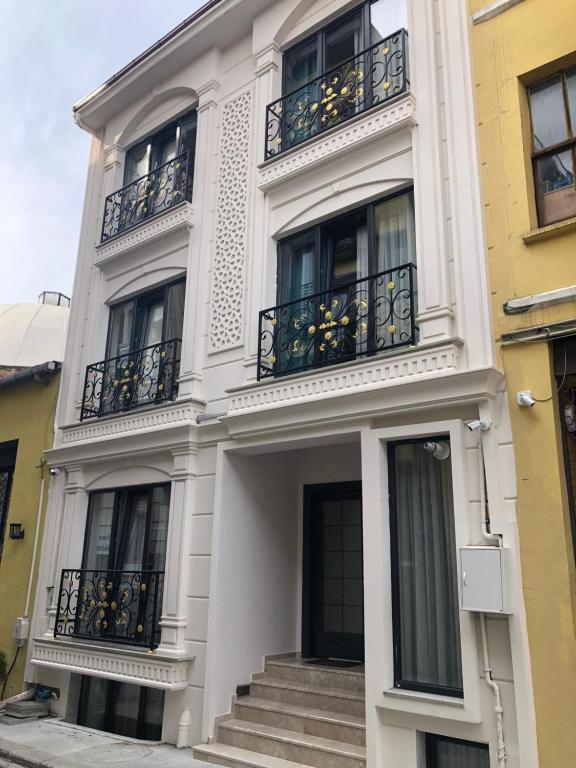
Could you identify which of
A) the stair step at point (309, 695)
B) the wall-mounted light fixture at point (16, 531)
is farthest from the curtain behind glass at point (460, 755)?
the wall-mounted light fixture at point (16, 531)

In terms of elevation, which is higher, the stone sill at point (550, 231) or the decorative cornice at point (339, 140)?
the decorative cornice at point (339, 140)

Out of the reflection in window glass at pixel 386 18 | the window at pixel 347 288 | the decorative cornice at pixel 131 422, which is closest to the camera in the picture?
the window at pixel 347 288

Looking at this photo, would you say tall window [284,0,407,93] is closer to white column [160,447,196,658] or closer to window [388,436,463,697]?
window [388,436,463,697]

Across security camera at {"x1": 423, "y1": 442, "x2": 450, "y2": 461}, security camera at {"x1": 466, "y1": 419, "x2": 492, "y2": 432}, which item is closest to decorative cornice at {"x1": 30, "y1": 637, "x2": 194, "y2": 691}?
security camera at {"x1": 423, "y1": 442, "x2": 450, "y2": 461}

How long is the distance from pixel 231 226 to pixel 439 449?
4557 millimetres

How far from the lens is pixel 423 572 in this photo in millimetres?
5801

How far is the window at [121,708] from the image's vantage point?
788cm

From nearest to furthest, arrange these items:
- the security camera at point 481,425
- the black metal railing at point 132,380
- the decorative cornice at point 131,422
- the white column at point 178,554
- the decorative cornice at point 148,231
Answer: the security camera at point 481,425, the white column at point 178,554, the decorative cornice at point 131,422, the black metal railing at point 132,380, the decorative cornice at point 148,231

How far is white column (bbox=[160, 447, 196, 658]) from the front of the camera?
7.41m

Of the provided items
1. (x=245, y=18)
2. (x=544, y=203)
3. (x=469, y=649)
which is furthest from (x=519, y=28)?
(x=469, y=649)

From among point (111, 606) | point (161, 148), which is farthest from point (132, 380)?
point (161, 148)

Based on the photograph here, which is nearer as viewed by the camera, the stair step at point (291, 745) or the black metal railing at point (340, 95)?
the stair step at point (291, 745)

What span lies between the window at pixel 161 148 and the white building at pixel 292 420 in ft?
0.17

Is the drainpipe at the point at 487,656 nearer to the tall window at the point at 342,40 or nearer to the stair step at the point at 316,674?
the stair step at the point at 316,674
